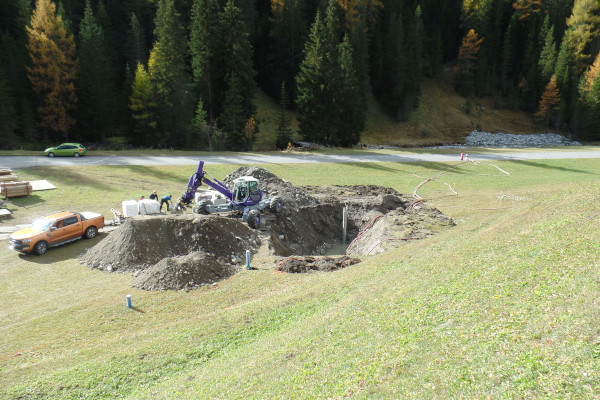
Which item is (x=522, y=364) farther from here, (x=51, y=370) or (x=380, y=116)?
(x=380, y=116)

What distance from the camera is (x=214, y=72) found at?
50.7 metres

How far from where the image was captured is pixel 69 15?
2379 inches

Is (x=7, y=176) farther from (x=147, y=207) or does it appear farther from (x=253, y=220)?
(x=253, y=220)

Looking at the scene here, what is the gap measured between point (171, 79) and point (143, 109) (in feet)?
17.1

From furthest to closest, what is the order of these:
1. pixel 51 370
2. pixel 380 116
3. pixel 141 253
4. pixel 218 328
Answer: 1. pixel 380 116
2. pixel 141 253
3. pixel 218 328
4. pixel 51 370

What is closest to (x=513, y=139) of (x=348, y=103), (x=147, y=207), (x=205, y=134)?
(x=348, y=103)

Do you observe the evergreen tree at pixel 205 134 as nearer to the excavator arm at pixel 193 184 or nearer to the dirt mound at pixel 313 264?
the excavator arm at pixel 193 184

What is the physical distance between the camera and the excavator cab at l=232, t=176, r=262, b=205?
22453mm

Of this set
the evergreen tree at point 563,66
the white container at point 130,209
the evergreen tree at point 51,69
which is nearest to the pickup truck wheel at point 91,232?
the white container at point 130,209

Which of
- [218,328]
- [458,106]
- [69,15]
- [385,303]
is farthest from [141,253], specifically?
[458,106]

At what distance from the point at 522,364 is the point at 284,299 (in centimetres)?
767

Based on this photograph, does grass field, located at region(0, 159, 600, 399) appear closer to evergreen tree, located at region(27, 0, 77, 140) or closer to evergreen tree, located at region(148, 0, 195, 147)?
evergreen tree, located at region(148, 0, 195, 147)

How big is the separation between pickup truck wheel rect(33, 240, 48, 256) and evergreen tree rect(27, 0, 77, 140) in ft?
118

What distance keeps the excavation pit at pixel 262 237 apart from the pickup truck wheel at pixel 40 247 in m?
2.18
